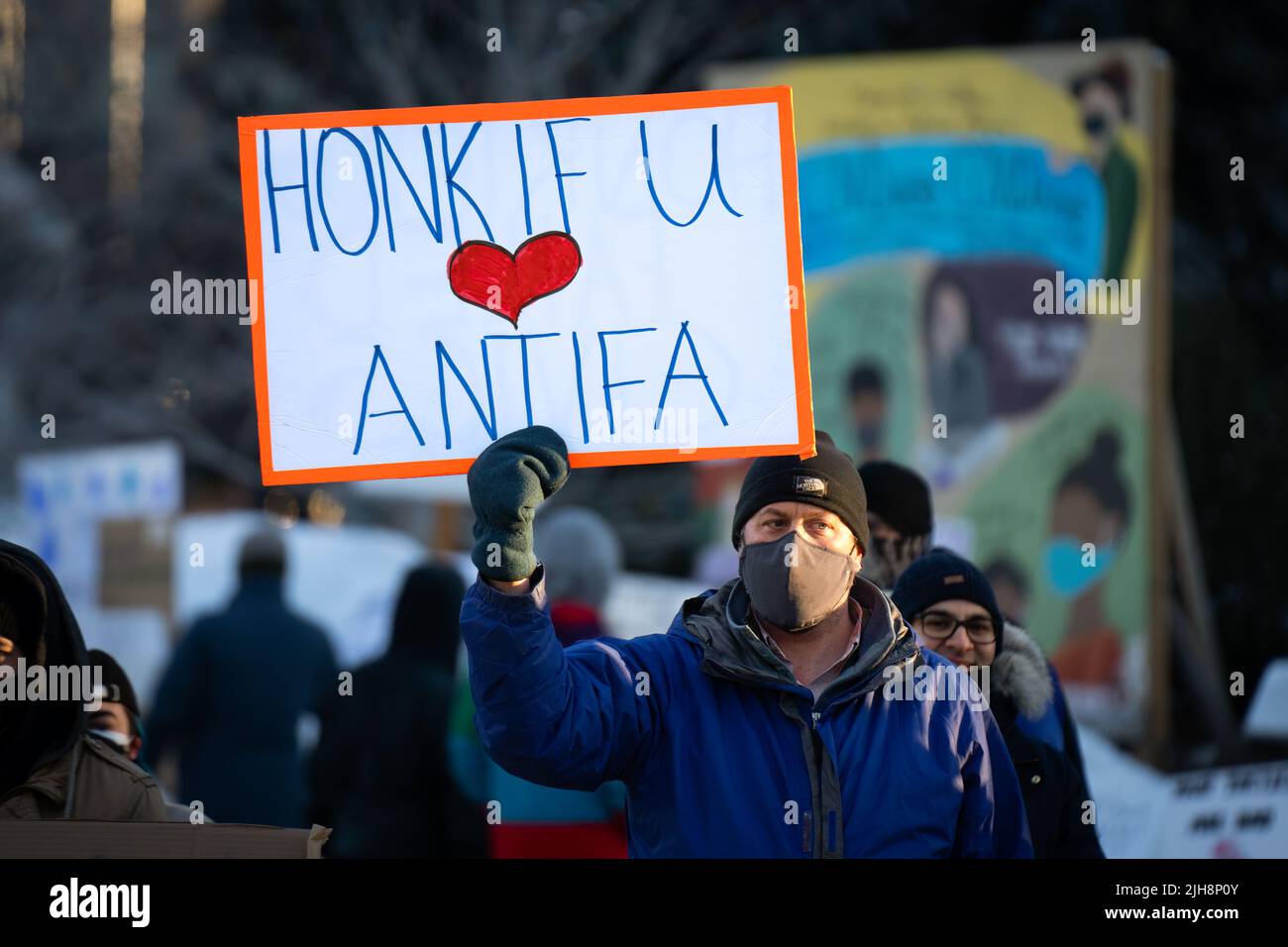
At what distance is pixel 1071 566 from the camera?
10.8 metres

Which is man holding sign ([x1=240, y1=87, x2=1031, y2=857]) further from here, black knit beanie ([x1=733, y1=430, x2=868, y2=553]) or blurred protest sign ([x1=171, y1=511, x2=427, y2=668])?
blurred protest sign ([x1=171, y1=511, x2=427, y2=668])

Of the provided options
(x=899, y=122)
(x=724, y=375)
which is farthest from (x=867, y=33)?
(x=724, y=375)

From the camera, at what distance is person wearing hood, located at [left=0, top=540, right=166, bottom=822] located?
351 centimetres

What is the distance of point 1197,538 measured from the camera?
12156 millimetres

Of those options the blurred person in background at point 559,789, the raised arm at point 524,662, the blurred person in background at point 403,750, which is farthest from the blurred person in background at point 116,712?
the blurred person in background at point 403,750

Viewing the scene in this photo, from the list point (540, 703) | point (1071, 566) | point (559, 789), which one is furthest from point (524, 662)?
point (1071, 566)

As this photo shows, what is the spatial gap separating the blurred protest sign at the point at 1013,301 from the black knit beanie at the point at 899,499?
6.39m

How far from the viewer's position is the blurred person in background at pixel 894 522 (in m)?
4.50

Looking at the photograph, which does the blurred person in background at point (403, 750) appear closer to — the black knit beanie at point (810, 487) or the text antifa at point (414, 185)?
the text antifa at point (414, 185)

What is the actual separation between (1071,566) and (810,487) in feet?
25.6

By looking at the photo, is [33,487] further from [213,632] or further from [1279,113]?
[1279,113]

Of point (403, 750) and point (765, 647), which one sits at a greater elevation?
point (765, 647)

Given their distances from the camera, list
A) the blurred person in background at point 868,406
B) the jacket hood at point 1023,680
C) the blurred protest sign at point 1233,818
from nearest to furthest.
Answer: the jacket hood at point 1023,680, the blurred protest sign at point 1233,818, the blurred person in background at point 868,406

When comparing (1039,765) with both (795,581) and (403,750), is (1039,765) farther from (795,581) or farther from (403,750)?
(403,750)
